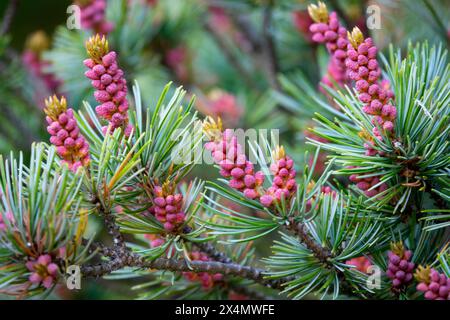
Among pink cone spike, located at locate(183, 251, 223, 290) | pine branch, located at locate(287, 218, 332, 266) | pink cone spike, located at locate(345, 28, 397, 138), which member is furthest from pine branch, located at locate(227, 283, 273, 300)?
pink cone spike, located at locate(345, 28, 397, 138)

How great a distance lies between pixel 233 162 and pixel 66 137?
0.13 meters

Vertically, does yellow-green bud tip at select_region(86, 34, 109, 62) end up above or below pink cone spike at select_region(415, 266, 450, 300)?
above

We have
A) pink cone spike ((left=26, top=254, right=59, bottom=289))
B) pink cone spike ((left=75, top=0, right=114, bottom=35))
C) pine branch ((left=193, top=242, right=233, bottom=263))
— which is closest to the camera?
pink cone spike ((left=26, top=254, right=59, bottom=289))

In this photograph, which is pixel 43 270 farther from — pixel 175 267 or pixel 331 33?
pixel 331 33

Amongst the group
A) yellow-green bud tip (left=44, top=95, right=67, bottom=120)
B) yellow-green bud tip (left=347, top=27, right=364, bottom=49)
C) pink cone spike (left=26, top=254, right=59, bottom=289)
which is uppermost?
yellow-green bud tip (left=347, top=27, right=364, bottom=49)

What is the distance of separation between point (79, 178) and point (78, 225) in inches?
1.7

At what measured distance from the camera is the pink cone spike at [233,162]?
1.52ft

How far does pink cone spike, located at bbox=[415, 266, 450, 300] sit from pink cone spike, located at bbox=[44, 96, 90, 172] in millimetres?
268

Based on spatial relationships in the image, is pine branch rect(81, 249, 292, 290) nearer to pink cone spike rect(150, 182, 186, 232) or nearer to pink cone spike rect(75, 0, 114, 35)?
pink cone spike rect(150, 182, 186, 232)

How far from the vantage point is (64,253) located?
42cm

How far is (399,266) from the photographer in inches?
19.4

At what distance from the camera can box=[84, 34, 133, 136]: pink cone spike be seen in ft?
1.51

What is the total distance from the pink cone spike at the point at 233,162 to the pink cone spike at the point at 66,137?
0.10 m
